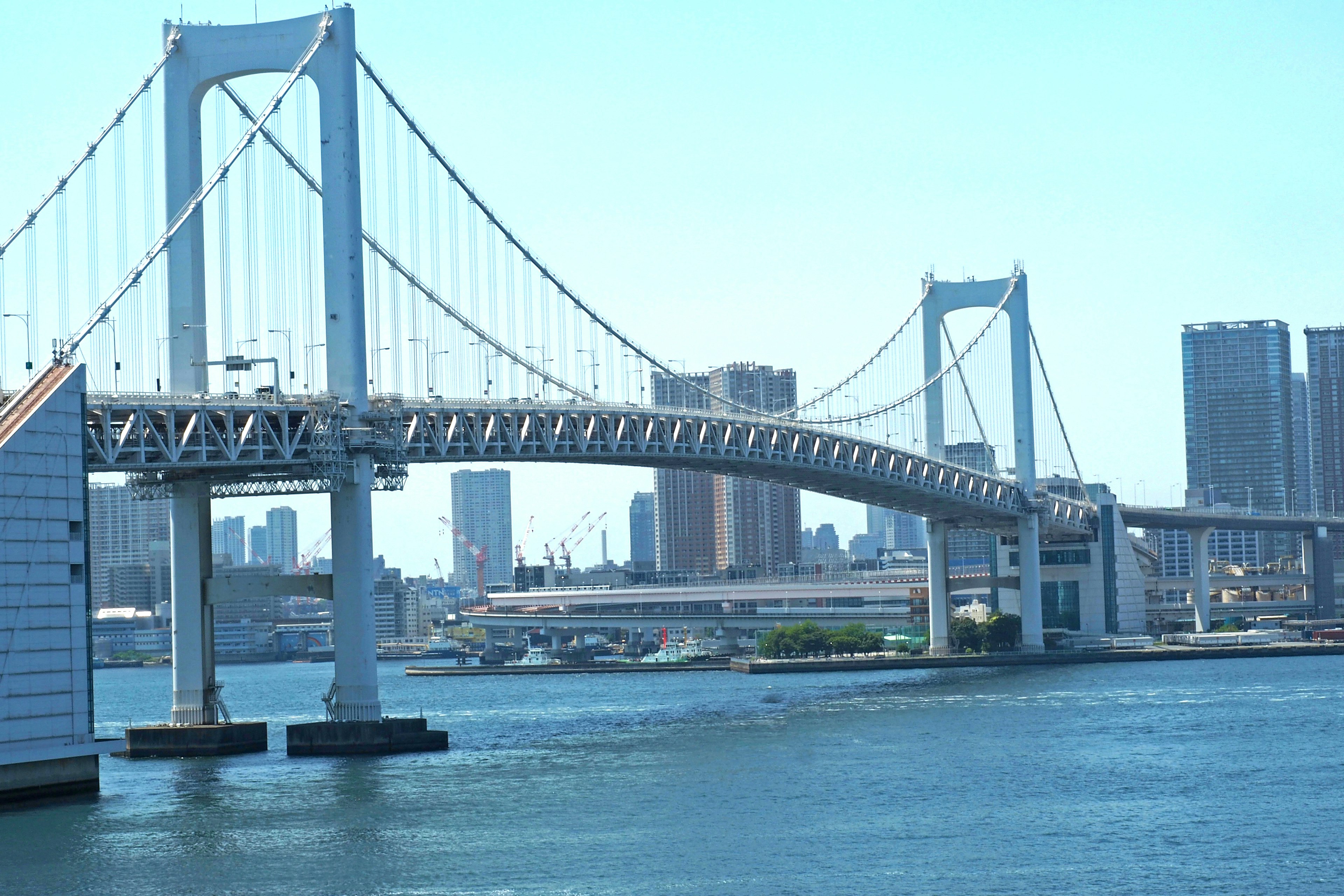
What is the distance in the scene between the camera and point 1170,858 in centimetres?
2527

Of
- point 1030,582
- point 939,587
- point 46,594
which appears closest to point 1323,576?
point 1030,582

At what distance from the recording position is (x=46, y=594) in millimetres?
30578

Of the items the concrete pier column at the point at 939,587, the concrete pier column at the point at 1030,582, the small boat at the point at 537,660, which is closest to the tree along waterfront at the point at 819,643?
the concrete pier column at the point at 939,587


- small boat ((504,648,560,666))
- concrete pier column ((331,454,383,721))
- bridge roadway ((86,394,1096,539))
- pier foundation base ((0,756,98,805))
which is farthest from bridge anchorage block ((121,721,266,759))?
small boat ((504,648,560,666))

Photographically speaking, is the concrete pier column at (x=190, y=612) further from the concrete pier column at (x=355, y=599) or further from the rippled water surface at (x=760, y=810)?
the concrete pier column at (x=355, y=599)

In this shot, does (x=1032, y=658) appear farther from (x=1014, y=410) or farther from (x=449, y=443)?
(x=449, y=443)

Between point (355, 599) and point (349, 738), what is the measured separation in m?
2.74

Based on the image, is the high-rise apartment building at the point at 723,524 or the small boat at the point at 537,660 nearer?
the small boat at the point at 537,660

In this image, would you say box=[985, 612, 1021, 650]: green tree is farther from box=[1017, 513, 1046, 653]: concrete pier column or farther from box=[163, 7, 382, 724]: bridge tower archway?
box=[163, 7, 382, 724]: bridge tower archway

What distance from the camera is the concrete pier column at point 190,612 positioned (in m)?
Answer: 39.0

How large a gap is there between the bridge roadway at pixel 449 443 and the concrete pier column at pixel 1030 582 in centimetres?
665

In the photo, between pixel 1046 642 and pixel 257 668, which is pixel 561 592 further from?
pixel 1046 642

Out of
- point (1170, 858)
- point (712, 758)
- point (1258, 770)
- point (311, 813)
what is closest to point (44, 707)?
point (311, 813)

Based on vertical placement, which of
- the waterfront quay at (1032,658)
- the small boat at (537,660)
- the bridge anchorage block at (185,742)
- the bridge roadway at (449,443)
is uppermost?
the bridge roadway at (449,443)
